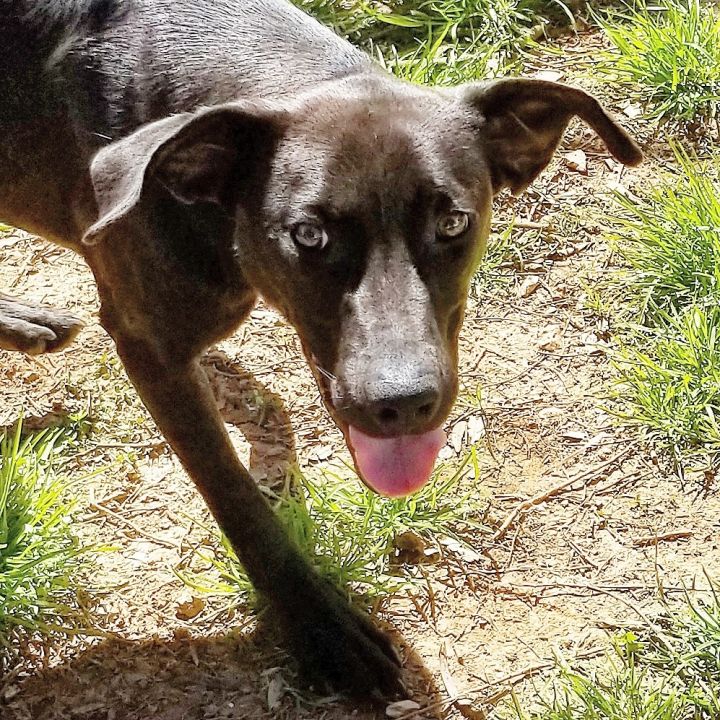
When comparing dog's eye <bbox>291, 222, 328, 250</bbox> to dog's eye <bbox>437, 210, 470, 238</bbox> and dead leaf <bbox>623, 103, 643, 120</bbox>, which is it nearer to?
dog's eye <bbox>437, 210, 470, 238</bbox>

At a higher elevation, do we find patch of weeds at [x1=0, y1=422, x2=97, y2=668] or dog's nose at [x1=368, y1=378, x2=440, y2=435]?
dog's nose at [x1=368, y1=378, x2=440, y2=435]

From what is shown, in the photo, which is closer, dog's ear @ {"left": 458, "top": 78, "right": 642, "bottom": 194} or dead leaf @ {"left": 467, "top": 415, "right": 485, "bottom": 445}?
dog's ear @ {"left": 458, "top": 78, "right": 642, "bottom": 194}

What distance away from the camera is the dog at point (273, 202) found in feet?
7.11

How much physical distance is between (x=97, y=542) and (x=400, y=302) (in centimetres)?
144

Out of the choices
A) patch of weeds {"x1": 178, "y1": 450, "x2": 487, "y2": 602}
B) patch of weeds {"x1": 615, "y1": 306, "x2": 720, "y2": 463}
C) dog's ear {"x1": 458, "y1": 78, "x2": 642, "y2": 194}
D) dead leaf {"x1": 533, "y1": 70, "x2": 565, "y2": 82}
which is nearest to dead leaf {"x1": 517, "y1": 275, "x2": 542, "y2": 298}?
patch of weeds {"x1": 615, "y1": 306, "x2": 720, "y2": 463}

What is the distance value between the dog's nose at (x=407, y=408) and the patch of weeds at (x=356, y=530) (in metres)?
0.88

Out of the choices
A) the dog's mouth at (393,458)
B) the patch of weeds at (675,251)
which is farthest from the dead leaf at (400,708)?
the patch of weeds at (675,251)

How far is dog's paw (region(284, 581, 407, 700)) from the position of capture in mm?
2707

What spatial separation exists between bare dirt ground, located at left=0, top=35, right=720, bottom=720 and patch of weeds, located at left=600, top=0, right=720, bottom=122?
0.73ft

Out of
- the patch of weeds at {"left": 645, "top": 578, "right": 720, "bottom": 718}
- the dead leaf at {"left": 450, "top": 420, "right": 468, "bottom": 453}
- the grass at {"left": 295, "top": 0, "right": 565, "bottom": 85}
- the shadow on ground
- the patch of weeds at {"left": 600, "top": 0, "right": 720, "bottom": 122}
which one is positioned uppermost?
the patch of weeds at {"left": 600, "top": 0, "right": 720, "bottom": 122}

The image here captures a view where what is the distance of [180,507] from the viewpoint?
3238mm

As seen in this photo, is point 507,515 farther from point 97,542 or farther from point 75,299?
point 75,299

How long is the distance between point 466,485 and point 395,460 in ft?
3.26

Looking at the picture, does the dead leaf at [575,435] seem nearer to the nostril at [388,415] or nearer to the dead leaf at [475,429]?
the dead leaf at [475,429]
